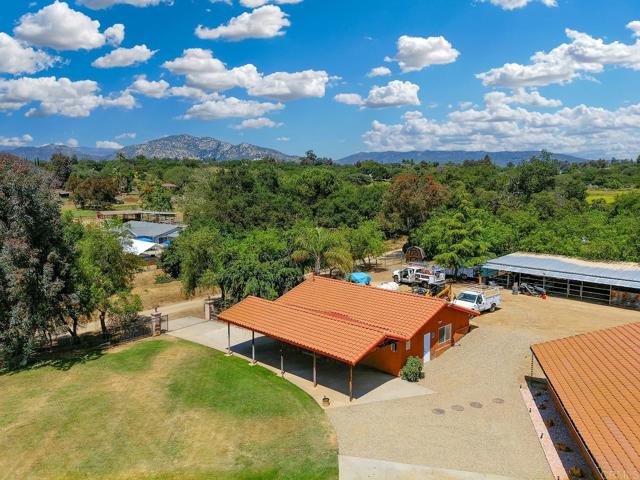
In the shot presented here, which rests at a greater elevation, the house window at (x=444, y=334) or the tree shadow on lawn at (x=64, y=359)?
the house window at (x=444, y=334)

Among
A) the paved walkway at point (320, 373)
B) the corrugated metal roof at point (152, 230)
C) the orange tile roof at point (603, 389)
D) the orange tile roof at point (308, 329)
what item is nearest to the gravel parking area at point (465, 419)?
the paved walkway at point (320, 373)

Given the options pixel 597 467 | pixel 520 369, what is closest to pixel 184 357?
pixel 520 369

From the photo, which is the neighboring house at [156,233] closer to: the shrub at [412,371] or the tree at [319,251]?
the tree at [319,251]

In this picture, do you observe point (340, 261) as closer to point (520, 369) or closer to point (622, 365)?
point (520, 369)

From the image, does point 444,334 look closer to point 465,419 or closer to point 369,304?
point 369,304

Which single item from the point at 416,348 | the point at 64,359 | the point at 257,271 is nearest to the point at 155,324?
the point at 64,359
